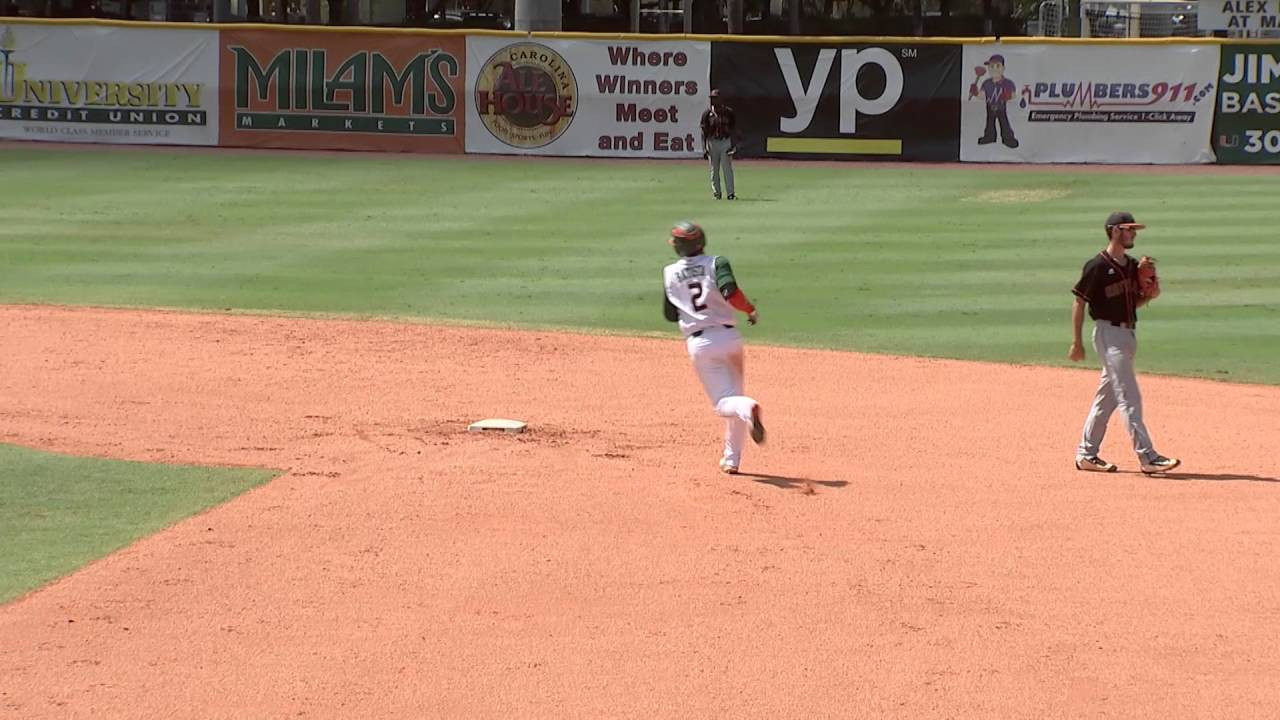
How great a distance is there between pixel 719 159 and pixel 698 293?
54.9 feet

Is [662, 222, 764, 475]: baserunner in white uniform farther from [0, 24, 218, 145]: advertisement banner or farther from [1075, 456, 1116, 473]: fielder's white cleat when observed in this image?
[0, 24, 218, 145]: advertisement banner

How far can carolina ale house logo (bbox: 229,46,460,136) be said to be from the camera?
34.2m

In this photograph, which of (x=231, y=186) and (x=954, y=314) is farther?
(x=231, y=186)

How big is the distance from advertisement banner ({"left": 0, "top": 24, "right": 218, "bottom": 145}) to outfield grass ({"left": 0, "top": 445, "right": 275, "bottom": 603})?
24.0 meters

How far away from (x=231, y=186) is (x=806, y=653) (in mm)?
22494

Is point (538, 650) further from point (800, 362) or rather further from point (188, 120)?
point (188, 120)

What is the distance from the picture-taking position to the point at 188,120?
114 ft

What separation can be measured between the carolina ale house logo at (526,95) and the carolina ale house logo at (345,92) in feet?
2.39

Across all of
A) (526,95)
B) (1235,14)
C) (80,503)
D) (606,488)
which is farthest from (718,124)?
(1235,14)

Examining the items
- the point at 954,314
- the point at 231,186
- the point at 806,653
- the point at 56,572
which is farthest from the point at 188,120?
the point at 806,653

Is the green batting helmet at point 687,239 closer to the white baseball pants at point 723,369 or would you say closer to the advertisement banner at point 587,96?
the white baseball pants at point 723,369

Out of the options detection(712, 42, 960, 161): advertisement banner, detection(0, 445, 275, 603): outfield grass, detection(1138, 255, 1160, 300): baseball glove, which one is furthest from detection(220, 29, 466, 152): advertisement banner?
detection(1138, 255, 1160, 300): baseball glove

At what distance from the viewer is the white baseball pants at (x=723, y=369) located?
11.5 meters

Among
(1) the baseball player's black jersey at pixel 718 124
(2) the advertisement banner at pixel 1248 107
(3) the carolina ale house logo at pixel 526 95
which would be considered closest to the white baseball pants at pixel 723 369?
(1) the baseball player's black jersey at pixel 718 124
